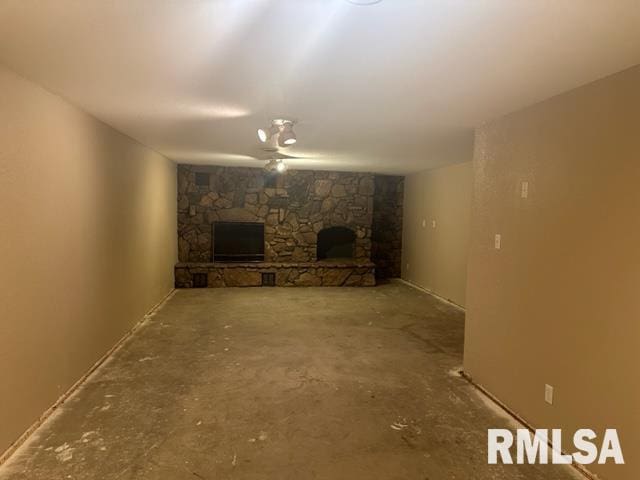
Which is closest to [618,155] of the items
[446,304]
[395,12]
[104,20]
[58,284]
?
[395,12]

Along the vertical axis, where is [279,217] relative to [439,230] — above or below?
above

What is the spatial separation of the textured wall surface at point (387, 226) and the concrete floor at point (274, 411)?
125 inches

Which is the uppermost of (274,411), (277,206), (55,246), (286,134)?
(286,134)

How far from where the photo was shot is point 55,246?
2.48 m

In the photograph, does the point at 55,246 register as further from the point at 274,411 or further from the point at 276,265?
the point at 276,265

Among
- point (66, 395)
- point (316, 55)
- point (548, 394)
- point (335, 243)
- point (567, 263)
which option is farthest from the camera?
point (335, 243)

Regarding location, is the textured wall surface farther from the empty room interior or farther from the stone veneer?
the empty room interior

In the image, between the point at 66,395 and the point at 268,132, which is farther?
the point at 268,132

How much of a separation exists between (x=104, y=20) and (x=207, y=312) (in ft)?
12.5

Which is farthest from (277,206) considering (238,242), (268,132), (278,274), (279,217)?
(268,132)

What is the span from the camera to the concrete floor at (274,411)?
6.50 feet

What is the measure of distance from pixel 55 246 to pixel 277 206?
14.7 ft

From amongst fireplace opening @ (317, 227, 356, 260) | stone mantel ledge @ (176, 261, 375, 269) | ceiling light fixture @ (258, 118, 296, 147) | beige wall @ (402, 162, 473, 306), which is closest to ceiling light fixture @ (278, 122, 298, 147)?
ceiling light fixture @ (258, 118, 296, 147)

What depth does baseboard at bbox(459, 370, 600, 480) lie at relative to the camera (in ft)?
6.43
